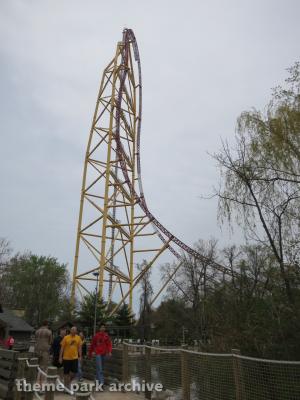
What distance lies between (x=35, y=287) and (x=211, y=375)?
1442 inches

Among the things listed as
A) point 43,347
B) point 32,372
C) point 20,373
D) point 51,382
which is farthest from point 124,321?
point 51,382

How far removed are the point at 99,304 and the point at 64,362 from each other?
53.8ft

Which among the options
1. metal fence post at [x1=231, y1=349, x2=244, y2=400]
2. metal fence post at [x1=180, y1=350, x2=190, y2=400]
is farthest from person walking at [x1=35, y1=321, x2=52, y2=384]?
metal fence post at [x1=231, y1=349, x2=244, y2=400]

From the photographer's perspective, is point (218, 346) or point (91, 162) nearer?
point (218, 346)

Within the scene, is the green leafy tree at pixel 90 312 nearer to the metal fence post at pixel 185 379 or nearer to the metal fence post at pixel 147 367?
the metal fence post at pixel 147 367

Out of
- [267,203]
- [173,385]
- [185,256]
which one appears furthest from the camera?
[185,256]

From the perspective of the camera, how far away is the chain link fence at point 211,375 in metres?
4.55

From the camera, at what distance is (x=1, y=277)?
36.7m

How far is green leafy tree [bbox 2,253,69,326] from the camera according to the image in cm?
3844

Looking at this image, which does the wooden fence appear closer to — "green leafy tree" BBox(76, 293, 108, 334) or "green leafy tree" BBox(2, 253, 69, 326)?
"green leafy tree" BBox(76, 293, 108, 334)

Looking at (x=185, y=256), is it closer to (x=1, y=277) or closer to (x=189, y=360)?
(x=1, y=277)

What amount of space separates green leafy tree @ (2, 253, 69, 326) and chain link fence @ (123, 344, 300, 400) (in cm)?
3285

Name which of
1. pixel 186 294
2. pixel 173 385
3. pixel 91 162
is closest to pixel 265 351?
pixel 173 385

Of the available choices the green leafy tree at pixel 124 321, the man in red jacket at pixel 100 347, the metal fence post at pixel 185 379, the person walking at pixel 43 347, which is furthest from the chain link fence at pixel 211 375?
the green leafy tree at pixel 124 321
